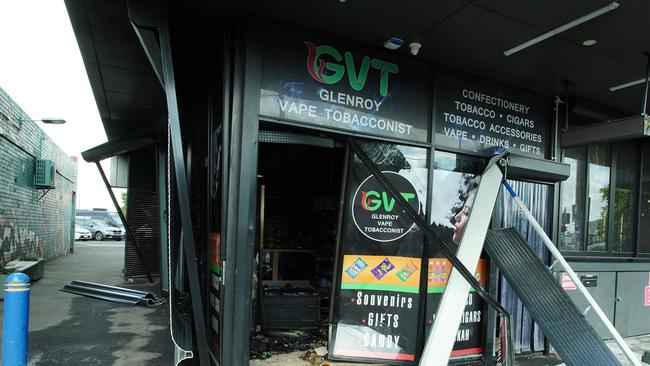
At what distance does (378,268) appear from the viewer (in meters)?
4.38

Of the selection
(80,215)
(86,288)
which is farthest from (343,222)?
(80,215)

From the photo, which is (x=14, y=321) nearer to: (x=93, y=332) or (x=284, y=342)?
(x=93, y=332)

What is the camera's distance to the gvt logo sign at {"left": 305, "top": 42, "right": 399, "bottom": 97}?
4051 millimetres

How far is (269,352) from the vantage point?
455 cm

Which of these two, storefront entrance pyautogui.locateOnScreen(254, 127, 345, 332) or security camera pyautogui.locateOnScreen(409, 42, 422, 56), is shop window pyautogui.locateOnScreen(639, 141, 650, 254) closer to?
storefront entrance pyautogui.locateOnScreen(254, 127, 345, 332)

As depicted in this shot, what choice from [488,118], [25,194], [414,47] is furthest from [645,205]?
[25,194]

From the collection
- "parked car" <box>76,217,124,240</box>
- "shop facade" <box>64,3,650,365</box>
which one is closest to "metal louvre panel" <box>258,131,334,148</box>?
"shop facade" <box>64,3,650,365</box>

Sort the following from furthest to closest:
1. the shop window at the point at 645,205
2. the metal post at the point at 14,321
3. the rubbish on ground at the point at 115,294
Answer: the rubbish on ground at the point at 115,294, the shop window at the point at 645,205, the metal post at the point at 14,321

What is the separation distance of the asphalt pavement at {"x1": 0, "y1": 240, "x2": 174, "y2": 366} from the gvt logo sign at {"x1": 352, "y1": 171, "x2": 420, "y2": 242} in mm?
2477

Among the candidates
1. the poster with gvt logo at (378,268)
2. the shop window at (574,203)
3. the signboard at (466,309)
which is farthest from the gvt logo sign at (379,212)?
the shop window at (574,203)

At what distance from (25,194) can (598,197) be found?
1226 centimetres

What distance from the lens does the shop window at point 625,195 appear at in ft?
21.8

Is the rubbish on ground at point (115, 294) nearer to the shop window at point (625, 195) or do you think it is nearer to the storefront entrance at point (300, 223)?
the storefront entrance at point (300, 223)

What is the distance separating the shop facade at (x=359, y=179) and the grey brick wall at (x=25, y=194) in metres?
5.17
